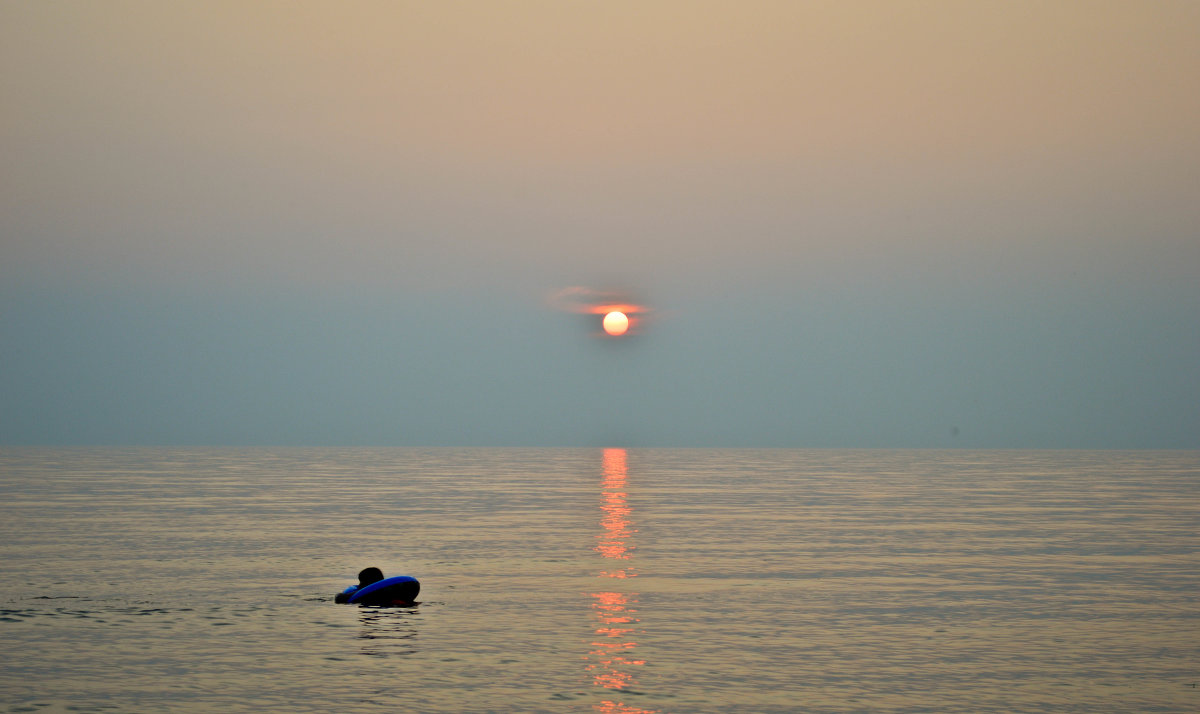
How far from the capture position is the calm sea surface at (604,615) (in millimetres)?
24578

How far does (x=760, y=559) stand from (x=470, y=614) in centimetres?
1757

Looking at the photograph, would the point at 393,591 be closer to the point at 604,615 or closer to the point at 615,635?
the point at 604,615

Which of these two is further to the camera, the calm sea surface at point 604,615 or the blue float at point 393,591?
the blue float at point 393,591

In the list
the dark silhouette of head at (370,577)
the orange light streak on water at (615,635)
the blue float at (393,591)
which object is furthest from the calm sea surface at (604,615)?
the dark silhouette of head at (370,577)

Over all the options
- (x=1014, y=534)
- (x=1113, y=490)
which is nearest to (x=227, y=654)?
(x=1014, y=534)

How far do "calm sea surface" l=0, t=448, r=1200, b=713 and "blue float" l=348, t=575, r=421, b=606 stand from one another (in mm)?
661

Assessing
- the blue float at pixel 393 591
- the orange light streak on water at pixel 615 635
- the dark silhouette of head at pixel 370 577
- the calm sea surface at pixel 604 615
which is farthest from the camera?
the dark silhouette of head at pixel 370 577

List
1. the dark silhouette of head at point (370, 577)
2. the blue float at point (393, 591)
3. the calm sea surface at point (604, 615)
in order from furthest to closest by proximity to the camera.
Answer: the dark silhouette of head at point (370, 577) → the blue float at point (393, 591) → the calm sea surface at point (604, 615)

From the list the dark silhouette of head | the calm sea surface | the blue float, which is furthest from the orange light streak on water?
the dark silhouette of head

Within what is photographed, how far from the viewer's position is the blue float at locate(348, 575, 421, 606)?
Result: 35812 mm

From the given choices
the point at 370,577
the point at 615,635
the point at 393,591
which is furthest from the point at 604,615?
the point at 370,577

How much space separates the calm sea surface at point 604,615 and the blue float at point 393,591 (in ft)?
2.17

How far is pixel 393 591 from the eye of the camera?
35.8 metres

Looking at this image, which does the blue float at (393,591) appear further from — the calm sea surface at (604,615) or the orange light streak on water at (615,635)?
the orange light streak on water at (615,635)
